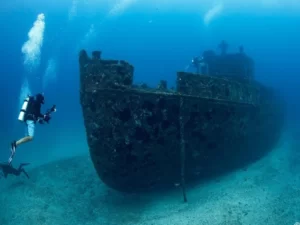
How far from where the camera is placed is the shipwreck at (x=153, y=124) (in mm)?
7879

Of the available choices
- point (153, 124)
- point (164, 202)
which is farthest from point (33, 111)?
point (164, 202)

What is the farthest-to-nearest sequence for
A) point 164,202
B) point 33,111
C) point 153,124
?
point 164,202
point 153,124
point 33,111

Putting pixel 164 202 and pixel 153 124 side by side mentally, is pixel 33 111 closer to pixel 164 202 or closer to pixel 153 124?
pixel 153 124

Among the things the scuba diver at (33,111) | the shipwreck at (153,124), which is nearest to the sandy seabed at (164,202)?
the shipwreck at (153,124)

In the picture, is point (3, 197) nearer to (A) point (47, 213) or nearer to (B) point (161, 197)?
(A) point (47, 213)

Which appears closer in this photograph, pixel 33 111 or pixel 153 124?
pixel 33 111

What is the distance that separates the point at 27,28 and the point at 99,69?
16479 cm

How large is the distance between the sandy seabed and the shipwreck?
0.76 metres

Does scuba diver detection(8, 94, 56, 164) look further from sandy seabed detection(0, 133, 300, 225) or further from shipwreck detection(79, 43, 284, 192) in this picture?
sandy seabed detection(0, 133, 300, 225)

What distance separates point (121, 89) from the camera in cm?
775

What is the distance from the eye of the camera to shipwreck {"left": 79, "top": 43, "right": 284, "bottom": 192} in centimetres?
788

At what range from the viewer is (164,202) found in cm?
891

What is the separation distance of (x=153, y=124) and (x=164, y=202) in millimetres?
2768

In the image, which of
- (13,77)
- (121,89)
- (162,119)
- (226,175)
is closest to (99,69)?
(121,89)
